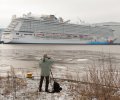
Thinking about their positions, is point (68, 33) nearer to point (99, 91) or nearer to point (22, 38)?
point (22, 38)

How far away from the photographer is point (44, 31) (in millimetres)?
88000

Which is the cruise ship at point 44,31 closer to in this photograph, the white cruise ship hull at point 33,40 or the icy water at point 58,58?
the white cruise ship hull at point 33,40

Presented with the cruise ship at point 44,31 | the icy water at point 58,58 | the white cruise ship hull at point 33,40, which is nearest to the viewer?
the icy water at point 58,58

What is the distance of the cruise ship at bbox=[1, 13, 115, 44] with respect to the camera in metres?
85.4

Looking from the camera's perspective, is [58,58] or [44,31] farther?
[44,31]

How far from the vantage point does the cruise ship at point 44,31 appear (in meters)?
85.4

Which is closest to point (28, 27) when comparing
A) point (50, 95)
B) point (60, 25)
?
point (60, 25)

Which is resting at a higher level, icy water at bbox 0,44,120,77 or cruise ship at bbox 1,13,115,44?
cruise ship at bbox 1,13,115,44

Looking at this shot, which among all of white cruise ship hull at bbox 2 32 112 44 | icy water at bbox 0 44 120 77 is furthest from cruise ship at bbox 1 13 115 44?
icy water at bbox 0 44 120 77

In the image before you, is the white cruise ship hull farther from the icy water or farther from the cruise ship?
the icy water

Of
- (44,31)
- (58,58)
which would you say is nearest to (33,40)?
(44,31)

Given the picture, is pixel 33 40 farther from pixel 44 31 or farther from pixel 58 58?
pixel 58 58

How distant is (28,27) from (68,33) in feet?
44.2

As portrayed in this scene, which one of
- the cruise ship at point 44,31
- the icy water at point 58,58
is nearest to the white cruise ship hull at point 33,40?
the cruise ship at point 44,31
